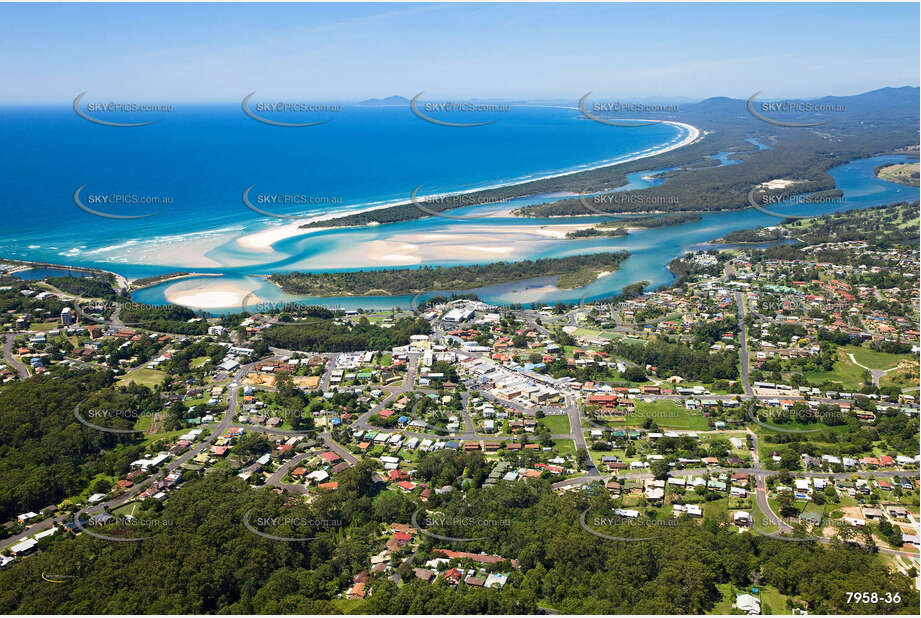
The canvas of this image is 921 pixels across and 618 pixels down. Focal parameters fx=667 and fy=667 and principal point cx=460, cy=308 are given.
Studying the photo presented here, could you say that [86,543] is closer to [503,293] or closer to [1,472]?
[1,472]

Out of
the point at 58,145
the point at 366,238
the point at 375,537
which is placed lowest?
the point at 375,537

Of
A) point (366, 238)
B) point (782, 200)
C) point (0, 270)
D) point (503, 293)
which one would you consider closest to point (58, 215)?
point (0, 270)
